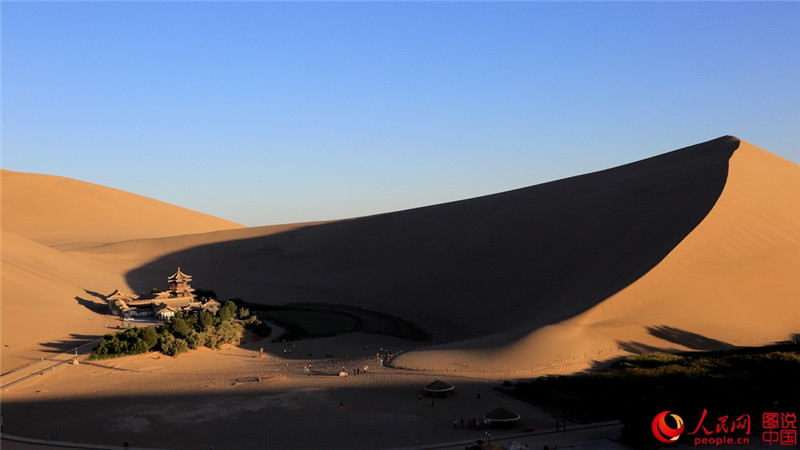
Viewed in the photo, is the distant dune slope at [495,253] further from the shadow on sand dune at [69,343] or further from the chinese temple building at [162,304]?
the shadow on sand dune at [69,343]

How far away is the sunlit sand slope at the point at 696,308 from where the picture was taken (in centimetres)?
3447

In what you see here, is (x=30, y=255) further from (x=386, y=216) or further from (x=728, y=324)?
(x=728, y=324)

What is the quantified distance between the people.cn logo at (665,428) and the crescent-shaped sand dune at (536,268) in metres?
9.81

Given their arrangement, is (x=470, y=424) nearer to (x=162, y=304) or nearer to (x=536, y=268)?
(x=536, y=268)

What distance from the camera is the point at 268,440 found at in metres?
24.2

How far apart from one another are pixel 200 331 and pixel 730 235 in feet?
109

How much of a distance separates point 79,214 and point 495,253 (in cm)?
8896

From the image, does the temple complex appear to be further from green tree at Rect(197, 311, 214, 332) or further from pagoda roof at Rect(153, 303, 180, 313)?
green tree at Rect(197, 311, 214, 332)

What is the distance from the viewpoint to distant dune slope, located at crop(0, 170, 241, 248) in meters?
111

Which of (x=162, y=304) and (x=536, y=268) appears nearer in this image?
(x=162, y=304)

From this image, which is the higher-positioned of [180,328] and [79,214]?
[79,214]

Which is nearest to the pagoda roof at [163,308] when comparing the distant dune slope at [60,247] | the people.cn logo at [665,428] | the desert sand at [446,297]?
the distant dune slope at [60,247]

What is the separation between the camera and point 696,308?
38781mm

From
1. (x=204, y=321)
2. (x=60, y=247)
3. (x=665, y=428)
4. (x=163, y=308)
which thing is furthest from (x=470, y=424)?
(x=60, y=247)
